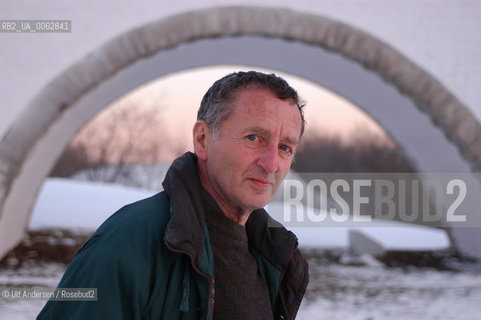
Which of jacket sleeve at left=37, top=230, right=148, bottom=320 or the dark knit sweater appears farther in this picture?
the dark knit sweater

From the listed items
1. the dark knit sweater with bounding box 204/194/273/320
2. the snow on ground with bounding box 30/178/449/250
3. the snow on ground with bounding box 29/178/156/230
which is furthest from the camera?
the snow on ground with bounding box 29/178/156/230

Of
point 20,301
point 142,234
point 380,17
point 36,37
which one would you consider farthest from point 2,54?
point 142,234

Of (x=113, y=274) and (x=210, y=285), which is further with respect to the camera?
(x=210, y=285)

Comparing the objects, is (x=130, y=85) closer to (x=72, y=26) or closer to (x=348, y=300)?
(x=72, y=26)

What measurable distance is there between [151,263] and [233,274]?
0.27m

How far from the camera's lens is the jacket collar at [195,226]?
4.23 feet

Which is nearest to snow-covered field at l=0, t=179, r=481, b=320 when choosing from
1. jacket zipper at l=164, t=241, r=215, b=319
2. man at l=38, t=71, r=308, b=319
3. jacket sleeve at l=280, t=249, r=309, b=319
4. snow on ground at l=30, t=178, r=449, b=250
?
snow on ground at l=30, t=178, r=449, b=250

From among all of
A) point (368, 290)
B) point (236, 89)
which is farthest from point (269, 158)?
point (368, 290)

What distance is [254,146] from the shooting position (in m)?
1.46

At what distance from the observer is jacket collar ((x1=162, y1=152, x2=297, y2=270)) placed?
1.29 meters

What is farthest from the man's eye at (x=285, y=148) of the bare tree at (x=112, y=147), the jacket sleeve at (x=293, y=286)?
the bare tree at (x=112, y=147)

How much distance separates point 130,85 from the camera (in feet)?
23.7

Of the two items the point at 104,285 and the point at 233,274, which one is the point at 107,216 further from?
the point at 104,285

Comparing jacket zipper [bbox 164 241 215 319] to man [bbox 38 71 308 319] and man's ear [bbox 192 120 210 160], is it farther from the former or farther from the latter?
man's ear [bbox 192 120 210 160]
